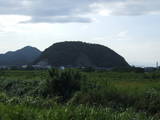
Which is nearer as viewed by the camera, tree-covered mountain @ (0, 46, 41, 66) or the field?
the field

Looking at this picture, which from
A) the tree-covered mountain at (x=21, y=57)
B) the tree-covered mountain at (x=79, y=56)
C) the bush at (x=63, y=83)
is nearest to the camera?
the bush at (x=63, y=83)

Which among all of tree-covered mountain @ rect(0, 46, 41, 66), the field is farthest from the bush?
tree-covered mountain @ rect(0, 46, 41, 66)

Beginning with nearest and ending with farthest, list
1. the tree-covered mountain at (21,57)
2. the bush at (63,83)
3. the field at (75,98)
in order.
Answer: the field at (75,98) < the bush at (63,83) < the tree-covered mountain at (21,57)

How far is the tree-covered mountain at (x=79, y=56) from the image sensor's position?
342 ft

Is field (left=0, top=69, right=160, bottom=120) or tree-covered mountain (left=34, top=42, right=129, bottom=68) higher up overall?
tree-covered mountain (left=34, top=42, right=129, bottom=68)

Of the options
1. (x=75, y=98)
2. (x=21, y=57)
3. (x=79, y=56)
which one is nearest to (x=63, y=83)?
(x=75, y=98)

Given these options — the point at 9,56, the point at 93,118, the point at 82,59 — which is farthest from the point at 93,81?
the point at 9,56

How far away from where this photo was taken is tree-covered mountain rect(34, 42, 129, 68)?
4109 inches

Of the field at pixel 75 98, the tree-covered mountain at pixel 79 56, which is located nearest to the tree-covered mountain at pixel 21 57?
the tree-covered mountain at pixel 79 56

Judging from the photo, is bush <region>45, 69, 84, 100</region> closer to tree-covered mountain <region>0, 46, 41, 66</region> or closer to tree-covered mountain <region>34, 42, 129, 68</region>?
tree-covered mountain <region>34, 42, 129, 68</region>

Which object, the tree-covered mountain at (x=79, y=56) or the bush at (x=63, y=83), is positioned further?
the tree-covered mountain at (x=79, y=56)

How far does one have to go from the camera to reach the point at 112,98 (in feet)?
81.8

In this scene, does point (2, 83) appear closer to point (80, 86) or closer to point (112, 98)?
point (80, 86)

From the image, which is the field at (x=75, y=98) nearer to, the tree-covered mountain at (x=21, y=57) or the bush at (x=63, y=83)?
the bush at (x=63, y=83)
